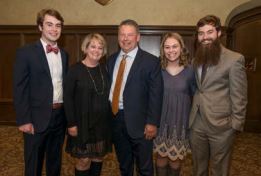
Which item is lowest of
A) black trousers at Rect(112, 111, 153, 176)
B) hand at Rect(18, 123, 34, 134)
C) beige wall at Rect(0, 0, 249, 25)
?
black trousers at Rect(112, 111, 153, 176)

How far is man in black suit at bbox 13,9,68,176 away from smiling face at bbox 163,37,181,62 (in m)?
0.94

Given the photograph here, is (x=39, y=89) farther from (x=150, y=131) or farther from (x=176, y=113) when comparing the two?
(x=176, y=113)

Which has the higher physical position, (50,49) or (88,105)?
(50,49)

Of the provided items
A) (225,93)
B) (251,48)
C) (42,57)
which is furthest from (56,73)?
(251,48)

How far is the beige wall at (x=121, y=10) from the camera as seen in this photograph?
18.3 feet

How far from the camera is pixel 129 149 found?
2.83 meters

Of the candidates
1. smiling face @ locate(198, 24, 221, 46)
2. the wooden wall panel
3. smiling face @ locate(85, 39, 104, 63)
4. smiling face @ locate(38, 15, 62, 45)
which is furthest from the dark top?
the wooden wall panel

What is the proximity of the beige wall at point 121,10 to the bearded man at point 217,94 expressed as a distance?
325 centimetres

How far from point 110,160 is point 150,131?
161cm

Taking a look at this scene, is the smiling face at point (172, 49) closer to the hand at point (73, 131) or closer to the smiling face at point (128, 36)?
the smiling face at point (128, 36)

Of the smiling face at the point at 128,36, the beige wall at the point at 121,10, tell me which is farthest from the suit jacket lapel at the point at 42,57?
the beige wall at the point at 121,10

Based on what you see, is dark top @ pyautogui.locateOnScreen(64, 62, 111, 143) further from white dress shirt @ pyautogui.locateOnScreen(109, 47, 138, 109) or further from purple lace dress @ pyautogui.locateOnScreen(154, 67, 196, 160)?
purple lace dress @ pyautogui.locateOnScreen(154, 67, 196, 160)

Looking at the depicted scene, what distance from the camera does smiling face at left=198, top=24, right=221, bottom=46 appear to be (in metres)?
2.44

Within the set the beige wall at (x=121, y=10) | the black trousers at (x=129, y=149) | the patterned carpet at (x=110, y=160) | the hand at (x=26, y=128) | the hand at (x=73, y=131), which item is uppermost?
the beige wall at (x=121, y=10)
